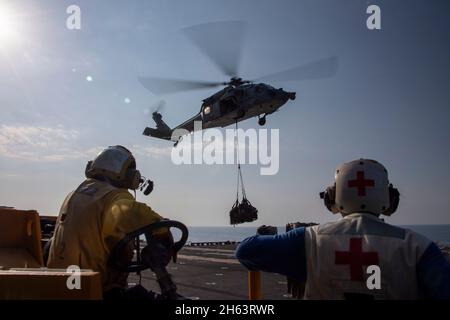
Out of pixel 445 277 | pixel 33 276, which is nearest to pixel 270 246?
pixel 445 277

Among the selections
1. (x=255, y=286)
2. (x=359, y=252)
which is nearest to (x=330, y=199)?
(x=359, y=252)

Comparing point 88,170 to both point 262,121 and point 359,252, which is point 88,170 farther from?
point 262,121

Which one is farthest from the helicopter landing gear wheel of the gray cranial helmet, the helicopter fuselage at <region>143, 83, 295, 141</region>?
the gray cranial helmet

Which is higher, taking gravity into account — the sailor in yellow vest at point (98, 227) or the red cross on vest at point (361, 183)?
the red cross on vest at point (361, 183)

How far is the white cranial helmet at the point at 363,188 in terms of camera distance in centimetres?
273

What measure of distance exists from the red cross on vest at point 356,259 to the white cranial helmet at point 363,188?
1.07 feet

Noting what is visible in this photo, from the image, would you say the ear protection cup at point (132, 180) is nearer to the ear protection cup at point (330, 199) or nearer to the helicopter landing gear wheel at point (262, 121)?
the ear protection cup at point (330, 199)

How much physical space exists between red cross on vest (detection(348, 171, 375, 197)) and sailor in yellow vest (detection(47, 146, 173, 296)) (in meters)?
1.49

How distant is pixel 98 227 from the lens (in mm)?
3232

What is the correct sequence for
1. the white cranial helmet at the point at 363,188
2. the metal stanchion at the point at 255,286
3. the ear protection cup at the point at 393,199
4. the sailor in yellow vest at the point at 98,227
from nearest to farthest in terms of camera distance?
the white cranial helmet at the point at 363,188, the metal stanchion at the point at 255,286, the ear protection cup at the point at 393,199, the sailor in yellow vest at the point at 98,227

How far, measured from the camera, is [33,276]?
210 centimetres

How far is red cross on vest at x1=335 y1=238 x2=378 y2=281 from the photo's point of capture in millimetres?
2439

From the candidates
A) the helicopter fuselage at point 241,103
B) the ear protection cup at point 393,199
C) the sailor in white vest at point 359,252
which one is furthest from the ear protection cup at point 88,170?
the helicopter fuselage at point 241,103

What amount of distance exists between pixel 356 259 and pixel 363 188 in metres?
0.53
